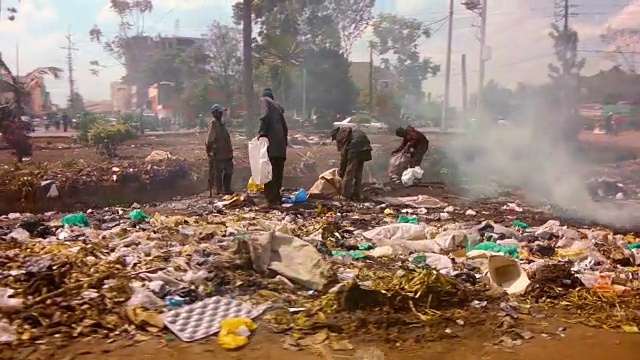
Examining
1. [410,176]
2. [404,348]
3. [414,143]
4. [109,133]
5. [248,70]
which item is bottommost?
[404,348]

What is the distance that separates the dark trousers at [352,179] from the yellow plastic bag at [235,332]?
19.2ft

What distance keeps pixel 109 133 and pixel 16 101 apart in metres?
2.29

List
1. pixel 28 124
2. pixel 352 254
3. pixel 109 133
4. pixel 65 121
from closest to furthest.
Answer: pixel 352 254, pixel 28 124, pixel 109 133, pixel 65 121

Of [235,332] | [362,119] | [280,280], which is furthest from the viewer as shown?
[362,119]

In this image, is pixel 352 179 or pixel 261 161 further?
pixel 352 179

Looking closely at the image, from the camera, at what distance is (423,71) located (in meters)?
27.3

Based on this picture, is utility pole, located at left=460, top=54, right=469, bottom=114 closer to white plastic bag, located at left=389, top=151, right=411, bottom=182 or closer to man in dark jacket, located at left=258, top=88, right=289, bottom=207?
white plastic bag, located at left=389, top=151, right=411, bottom=182

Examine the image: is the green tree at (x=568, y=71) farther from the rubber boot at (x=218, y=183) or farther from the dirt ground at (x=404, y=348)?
the dirt ground at (x=404, y=348)

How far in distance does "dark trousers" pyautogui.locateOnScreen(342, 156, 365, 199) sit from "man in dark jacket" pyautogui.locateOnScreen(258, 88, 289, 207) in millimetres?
1302

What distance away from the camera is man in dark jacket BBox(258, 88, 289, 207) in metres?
8.23

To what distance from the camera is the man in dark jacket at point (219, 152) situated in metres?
9.51

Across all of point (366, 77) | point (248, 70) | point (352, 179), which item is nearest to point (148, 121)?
point (248, 70)

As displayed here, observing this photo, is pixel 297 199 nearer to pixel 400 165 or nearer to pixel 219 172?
pixel 219 172

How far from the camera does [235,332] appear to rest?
3379mm
